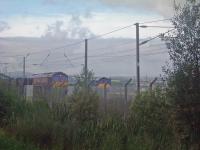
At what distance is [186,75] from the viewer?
Answer: 10836mm

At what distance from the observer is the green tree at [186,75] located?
10742mm

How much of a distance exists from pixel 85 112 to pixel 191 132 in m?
6.57

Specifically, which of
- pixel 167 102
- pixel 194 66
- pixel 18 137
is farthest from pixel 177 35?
pixel 18 137

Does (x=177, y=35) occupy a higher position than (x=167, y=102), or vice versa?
(x=177, y=35)

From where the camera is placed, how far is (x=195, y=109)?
1068cm

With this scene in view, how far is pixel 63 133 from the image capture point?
14.0 metres

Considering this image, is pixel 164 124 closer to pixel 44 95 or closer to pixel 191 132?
pixel 191 132

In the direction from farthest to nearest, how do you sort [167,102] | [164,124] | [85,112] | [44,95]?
[44,95], [85,112], [164,124], [167,102]

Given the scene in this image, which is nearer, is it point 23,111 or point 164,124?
point 164,124

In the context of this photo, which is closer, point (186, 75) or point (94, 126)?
point (186, 75)

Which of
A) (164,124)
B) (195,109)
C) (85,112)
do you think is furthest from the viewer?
(85,112)

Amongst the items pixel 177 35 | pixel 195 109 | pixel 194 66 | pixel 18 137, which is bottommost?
pixel 18 137

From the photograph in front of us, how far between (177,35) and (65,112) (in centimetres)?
727

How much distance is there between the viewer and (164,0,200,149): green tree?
423 inches
